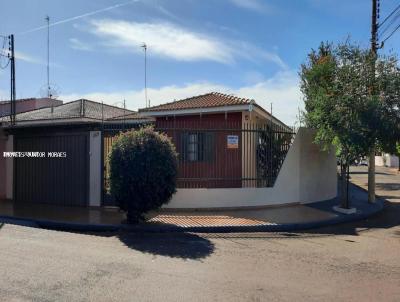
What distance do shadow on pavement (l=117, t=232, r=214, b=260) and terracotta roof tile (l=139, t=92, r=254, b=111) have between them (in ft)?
24.7

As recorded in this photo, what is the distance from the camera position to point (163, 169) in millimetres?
10484

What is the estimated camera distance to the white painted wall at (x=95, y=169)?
13.2 metres

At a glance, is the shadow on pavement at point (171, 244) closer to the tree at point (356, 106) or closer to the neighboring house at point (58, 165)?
the neighboring house at point (58, 165)

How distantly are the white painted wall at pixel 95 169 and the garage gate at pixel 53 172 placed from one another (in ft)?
0.53

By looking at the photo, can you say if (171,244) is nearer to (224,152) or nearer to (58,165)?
(224,152)

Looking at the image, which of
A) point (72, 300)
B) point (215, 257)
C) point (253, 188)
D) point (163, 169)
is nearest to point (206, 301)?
point (72, 300)

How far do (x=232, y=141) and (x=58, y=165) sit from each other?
5629mm

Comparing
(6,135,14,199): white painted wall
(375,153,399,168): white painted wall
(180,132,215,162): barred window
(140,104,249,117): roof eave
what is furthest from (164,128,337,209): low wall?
(375,153,399,168): white painted wall

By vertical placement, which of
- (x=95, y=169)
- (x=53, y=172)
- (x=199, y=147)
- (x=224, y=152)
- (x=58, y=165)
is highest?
(x=199, y=147)

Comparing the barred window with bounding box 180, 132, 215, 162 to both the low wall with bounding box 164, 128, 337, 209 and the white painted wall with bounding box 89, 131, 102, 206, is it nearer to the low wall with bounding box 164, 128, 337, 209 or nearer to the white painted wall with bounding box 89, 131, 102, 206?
the low wall with bounding box 164, 128, 337, 209

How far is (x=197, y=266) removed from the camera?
6945 mm

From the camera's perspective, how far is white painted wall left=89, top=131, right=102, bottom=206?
13.2 meters

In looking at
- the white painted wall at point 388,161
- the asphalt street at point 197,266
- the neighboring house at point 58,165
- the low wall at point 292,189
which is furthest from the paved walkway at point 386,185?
the white painted wall at point 388,161

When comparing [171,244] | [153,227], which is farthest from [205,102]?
[171,244]
